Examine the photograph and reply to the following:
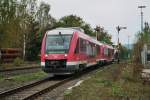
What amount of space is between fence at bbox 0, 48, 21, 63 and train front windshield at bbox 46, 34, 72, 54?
71.9ft

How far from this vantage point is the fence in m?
47.5

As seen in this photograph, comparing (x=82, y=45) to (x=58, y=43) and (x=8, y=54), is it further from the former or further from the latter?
(x=8, y=54)

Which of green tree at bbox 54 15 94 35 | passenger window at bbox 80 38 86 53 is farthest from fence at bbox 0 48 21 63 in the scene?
green tree at bbox 54 15 94 35

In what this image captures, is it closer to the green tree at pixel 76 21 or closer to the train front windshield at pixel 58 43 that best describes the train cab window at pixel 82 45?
the train front windshield at pixel 58 43

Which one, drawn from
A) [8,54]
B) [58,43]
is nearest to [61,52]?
[58,43]

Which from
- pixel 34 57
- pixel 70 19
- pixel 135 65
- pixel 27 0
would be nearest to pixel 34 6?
pixel 27 0

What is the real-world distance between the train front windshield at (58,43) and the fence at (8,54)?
71.9 feet

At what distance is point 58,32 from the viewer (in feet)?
83.5

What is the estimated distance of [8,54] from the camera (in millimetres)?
49562

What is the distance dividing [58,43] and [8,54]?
25.6 meters

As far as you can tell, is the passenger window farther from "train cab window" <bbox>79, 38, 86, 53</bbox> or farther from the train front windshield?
the train front windshield

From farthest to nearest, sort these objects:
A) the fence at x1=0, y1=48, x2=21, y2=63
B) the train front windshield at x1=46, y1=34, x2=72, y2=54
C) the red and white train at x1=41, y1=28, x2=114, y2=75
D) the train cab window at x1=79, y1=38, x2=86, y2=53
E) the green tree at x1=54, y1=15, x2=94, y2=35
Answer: the green tree at x1=54, y1=15, x2=94, y2=35, the fence at x1=0, y1=48, x2=21, y2=63, the train cab window at x1=79, y1=38, x2=86, y2=53, the train front windshield at x1=46, y1=34, x2=72, y2=54, the red and white train at x1=41, y1=28, x2=114, y2=75

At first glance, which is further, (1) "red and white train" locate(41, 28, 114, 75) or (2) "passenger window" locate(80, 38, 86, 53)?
(2) "passenger window" locate(80, 38, 86, 53)

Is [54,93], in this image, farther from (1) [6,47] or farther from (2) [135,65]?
(1) [6,47]
